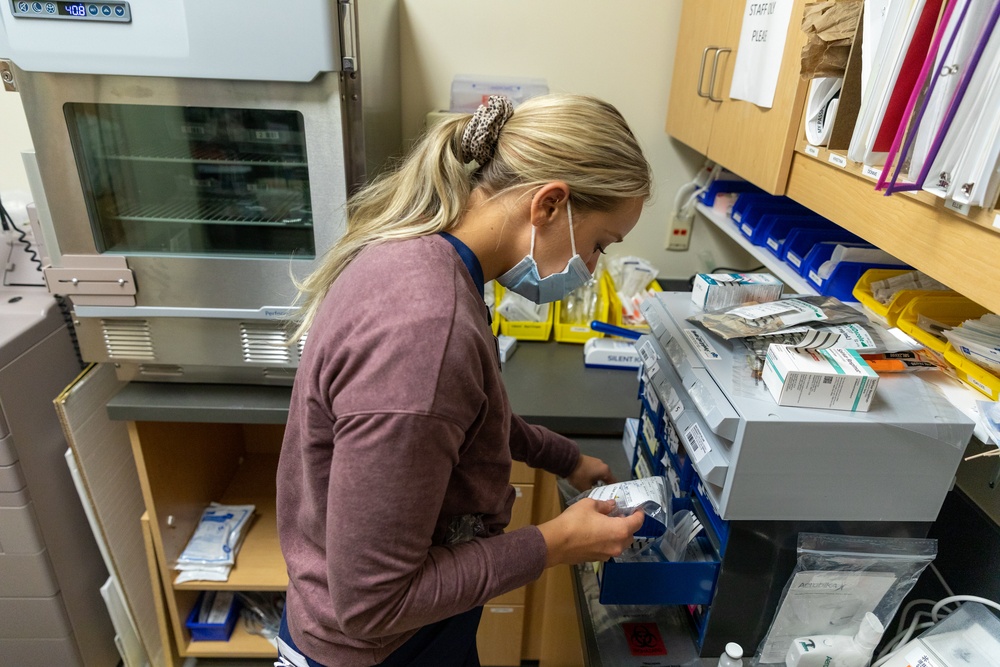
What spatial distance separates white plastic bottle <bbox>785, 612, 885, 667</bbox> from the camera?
82cm

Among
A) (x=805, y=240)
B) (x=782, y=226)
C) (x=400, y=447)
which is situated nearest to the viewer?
(x=400, y=447)

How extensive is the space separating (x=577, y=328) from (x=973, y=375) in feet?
3.10

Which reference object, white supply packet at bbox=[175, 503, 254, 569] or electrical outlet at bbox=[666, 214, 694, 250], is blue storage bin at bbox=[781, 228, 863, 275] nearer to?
electrical outlet at bbox=[666, 214, 694, 250]

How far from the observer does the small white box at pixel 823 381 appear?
714 mm

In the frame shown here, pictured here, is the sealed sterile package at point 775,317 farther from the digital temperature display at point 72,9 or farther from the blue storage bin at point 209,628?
the blue storage bin at point 209,628

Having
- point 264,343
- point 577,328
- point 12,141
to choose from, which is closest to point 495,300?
point 577,328

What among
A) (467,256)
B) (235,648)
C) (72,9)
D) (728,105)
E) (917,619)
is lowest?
(235,648)

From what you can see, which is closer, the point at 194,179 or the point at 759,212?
the point at 194,179

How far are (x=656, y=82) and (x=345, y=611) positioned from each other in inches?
66.2

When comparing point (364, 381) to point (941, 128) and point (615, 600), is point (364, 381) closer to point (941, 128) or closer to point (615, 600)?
point (615, 600)

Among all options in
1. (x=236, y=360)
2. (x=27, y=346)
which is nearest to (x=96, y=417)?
(x=27, y=346)

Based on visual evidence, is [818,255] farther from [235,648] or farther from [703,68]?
[235,648]

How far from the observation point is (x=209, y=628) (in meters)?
1.66

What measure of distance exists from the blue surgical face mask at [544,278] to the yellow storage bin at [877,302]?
47 centimetres
